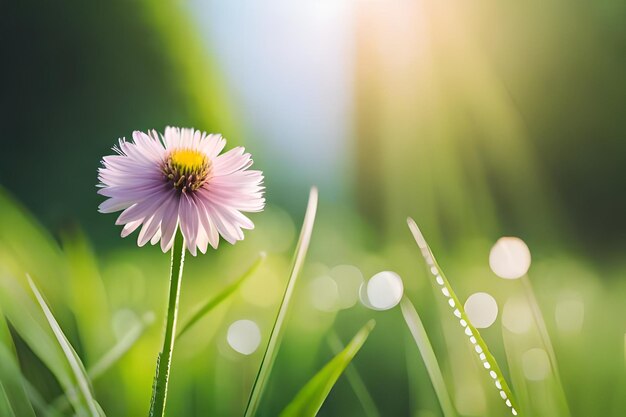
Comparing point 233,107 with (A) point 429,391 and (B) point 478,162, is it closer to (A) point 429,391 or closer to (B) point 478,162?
(B) point 478,162

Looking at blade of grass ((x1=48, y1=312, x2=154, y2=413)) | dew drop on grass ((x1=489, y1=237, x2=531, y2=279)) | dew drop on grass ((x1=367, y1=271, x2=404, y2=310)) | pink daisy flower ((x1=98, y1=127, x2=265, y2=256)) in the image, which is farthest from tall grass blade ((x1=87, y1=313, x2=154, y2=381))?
dew drop on grass ((x1=489, y1=237, x2=531, y2=279))

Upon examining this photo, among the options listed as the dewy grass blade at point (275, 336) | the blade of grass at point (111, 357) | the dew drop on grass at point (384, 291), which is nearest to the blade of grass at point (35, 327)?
the blade of grass at point (111, 357)

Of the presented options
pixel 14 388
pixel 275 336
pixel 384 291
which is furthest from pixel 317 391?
pixel 384 291

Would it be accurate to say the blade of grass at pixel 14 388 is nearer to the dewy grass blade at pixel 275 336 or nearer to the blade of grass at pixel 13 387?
the blade of grass at pixel 13 387

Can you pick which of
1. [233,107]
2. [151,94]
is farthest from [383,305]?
[151,94]

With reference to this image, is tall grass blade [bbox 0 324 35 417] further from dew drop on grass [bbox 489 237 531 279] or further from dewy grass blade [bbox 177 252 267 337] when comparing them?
dew drop on grass [bbox 489 237 531 279]

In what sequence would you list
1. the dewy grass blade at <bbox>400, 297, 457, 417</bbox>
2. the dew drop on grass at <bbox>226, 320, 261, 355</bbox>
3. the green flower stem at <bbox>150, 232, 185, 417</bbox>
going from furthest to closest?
the dew drop on grass at <bbox>226, 320, 261, 355</bbox> < the dewy grass blade at <bbox>400, 297, 457, 417</bbox> < the green flower stem at <bbox>150, 232, 185, 417</bbox>
